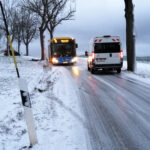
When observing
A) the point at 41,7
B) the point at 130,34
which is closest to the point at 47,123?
the point at 130,34

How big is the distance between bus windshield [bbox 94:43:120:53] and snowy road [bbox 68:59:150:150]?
7.30 metres

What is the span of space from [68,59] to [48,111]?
20503 millimetres

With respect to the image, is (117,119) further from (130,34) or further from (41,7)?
(41,7)

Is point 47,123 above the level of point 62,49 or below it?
below

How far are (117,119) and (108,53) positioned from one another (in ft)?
36.0

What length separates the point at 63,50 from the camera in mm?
26516

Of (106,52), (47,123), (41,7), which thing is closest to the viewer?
(47,123)

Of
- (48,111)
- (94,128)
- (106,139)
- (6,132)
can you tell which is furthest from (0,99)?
(106,139)

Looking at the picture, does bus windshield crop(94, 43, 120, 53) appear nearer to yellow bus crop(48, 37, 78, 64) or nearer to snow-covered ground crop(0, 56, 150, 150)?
snow-covered ground crop(0, 56, 150, 150)

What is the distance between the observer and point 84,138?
15.2 ft

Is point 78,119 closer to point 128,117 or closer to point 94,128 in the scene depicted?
point 94,128

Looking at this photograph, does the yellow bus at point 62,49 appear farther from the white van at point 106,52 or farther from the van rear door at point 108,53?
the van rear door at point 108,53

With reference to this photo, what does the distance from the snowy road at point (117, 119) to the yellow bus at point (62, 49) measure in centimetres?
1742

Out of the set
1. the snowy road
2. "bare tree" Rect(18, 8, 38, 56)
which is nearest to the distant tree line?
"bare tree" Rect(18, 8, 38, 56)
